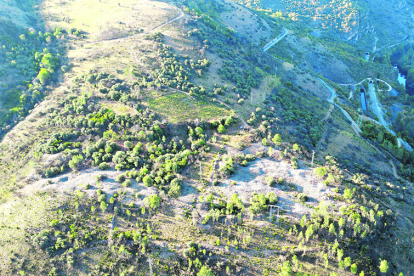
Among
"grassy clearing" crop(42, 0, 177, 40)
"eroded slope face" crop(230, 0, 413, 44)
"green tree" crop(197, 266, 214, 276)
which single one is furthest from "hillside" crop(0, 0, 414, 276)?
"eroded slope face" crop(230, 0, 413, 44)

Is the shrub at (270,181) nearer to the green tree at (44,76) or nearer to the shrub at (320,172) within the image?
the shrub at (320,172)

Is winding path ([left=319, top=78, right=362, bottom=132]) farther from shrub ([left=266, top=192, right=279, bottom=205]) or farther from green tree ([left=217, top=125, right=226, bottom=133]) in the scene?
shrub ([left=266, top=192, right=279, bottom=205])

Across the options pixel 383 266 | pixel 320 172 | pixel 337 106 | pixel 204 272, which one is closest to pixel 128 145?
pixel 204 272

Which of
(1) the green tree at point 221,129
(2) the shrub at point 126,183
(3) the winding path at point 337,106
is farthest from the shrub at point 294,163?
(3) the winding path at point 337,106

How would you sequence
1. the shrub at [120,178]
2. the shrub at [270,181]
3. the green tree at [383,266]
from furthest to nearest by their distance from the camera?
the shrub at [120,178] → the shrub at [270,181] → the green tree at [383,266]

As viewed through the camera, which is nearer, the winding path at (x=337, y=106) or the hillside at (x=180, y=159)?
the hillside at (x=180, y=159)

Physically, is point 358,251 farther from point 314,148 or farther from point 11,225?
point 11,225
